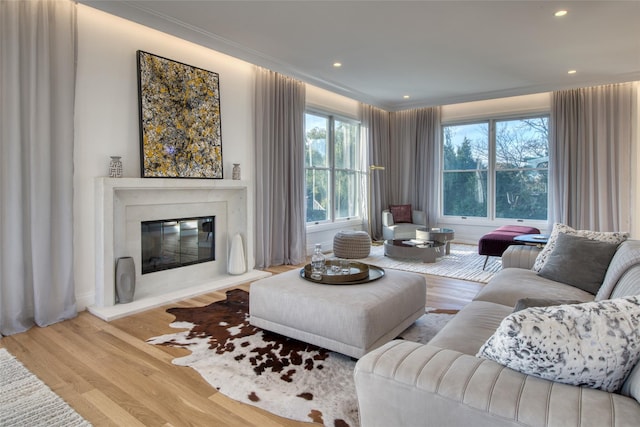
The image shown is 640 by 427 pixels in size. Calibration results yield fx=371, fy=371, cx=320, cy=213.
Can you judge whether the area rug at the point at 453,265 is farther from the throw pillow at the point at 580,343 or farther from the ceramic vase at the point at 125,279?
the throw pillow at the point at 580,343

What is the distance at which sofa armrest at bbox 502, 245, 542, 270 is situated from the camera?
3.24 metres

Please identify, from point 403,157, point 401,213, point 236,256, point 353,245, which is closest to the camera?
point 236,256

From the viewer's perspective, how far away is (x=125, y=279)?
11.5 ft

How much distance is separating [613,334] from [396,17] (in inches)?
139

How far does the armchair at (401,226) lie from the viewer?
6826 millimetres

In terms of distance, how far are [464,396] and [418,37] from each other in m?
4.14

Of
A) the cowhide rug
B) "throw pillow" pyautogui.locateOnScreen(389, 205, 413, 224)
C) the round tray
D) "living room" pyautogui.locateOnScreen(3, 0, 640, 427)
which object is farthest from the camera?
"throw pillow" pyautogui.locateOnScreen(389, 205, 413, 224)

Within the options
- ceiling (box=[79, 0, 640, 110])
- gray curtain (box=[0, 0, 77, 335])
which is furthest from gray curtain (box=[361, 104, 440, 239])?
gray curtain (box=[0, 0, 77, 335])

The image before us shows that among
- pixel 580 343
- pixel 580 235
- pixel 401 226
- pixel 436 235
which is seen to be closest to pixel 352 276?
pixel 580 235

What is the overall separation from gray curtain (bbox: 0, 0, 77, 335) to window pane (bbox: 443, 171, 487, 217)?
264 inches

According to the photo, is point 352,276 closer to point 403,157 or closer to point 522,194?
point 522,194

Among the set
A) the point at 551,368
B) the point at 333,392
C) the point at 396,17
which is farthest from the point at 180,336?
the point at 396,17

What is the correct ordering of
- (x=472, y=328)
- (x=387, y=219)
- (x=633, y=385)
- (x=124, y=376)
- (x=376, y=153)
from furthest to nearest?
(x=376, y=153), (x=387, y=219), (x=124, y=376), (x=472, y=328), (x=633, y=385)

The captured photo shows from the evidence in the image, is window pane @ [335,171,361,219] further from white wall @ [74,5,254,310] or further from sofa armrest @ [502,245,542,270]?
sofa armrest @ [502,245,542,270]
